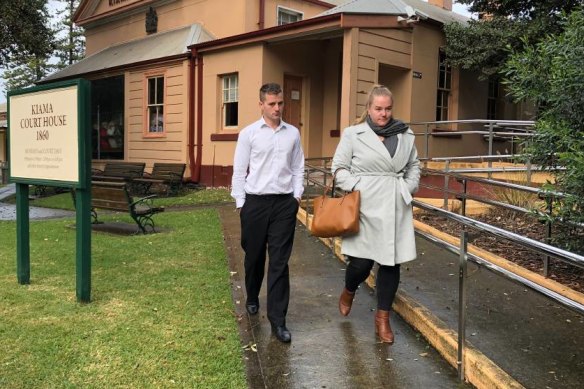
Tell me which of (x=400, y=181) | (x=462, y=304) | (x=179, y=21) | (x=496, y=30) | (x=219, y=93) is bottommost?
(x=462, y=304)

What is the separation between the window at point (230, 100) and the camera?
1424cm

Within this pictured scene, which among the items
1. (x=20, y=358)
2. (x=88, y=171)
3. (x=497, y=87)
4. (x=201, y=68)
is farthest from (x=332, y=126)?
(x=20, y=358)

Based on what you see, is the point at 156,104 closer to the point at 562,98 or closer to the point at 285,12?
the point at 285,12

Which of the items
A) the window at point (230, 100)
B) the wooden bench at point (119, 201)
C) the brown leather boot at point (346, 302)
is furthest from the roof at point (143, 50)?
the brown leather boot at point (346, 302)

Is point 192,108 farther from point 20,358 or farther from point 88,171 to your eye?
point 20,358

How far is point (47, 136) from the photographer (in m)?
5.16

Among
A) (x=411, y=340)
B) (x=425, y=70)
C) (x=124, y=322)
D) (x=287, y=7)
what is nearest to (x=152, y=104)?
(x=287, y=7)

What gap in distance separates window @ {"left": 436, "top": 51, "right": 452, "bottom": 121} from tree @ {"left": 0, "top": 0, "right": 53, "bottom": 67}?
480 inches

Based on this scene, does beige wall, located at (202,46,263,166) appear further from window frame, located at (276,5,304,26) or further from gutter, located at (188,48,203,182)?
window frame, located at (276,5,304,26)

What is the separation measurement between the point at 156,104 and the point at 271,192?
42.6 feet

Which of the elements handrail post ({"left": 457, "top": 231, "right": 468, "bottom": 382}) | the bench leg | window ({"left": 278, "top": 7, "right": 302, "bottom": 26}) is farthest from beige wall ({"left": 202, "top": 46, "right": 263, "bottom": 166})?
handrail post ({"left": 457, "top": 231, "right": 468, "bottom": 382})

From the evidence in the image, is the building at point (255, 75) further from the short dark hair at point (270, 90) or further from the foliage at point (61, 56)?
the foliage at point (61, 56)

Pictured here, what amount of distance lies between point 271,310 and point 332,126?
10716 mm

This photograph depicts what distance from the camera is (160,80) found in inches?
636
